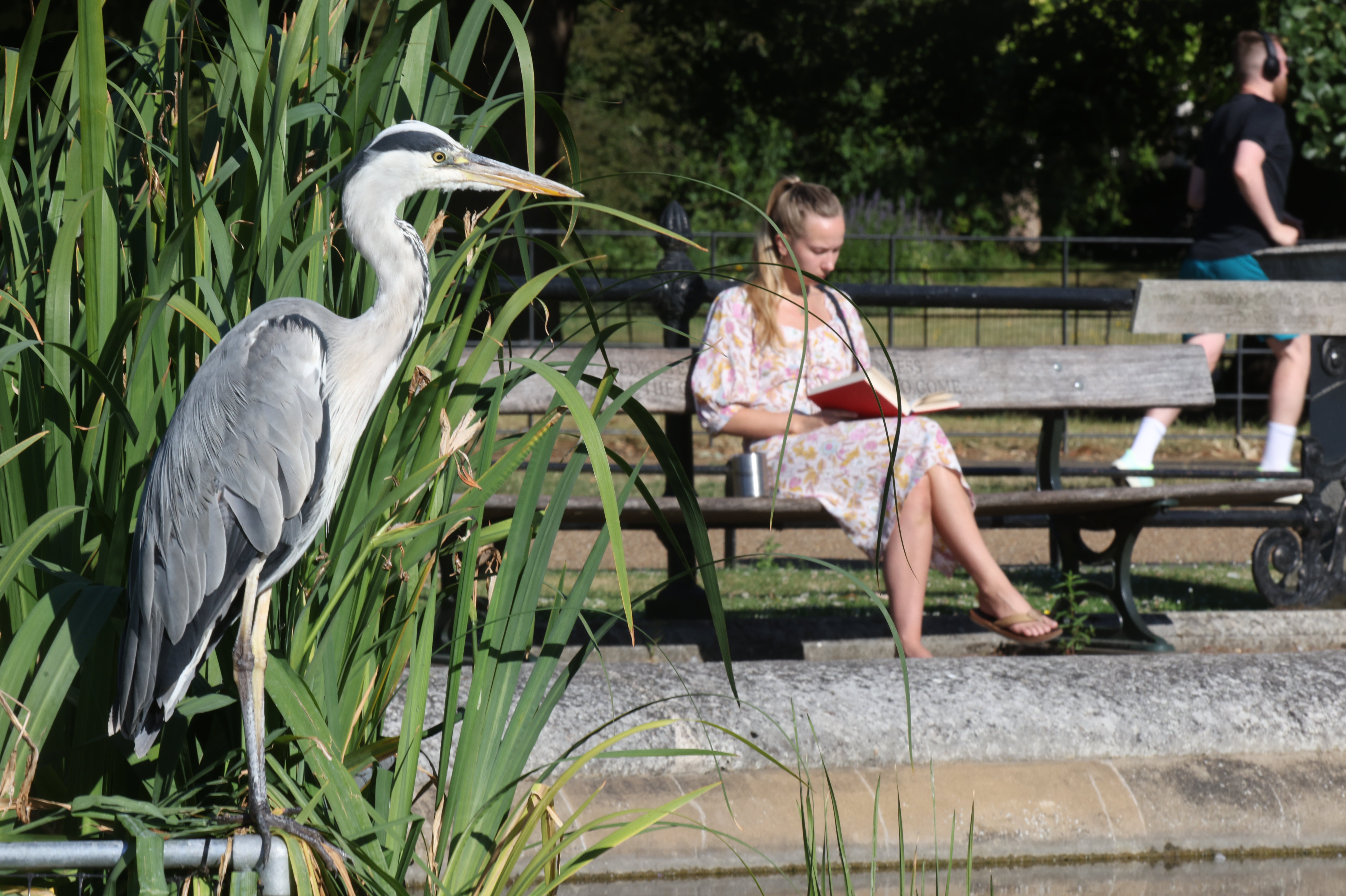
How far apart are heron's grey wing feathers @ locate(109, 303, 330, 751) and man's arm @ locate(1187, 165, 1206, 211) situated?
5766 millimetres

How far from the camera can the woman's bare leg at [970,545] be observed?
3.49 metres

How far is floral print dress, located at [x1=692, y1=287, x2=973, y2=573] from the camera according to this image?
350cm

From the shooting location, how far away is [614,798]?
8.04ft

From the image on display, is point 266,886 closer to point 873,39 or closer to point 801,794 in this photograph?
point 801,794

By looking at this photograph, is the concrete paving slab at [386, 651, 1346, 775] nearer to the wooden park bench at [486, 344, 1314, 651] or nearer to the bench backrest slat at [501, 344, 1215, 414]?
the wooden park bench at [486, 344, 1314, 651]

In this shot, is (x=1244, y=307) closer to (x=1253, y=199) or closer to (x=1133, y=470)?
(x=1133, y=470)

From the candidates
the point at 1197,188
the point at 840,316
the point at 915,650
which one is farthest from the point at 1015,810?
the point at 1197,188

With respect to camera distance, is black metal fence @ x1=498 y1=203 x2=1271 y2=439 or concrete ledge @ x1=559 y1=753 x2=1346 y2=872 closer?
concrete ledge @ x1=559 y1=753 x2=1346 y2=872

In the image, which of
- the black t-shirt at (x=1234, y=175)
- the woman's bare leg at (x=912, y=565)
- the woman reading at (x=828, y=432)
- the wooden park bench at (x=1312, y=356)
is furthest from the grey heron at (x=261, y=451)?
the black t-shirt at (x=1234, y=175)

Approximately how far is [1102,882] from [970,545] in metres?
1.14

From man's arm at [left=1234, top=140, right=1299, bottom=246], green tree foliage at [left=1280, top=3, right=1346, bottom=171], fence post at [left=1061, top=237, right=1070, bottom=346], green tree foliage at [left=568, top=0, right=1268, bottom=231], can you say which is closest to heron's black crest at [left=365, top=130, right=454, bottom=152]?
man's arm at [left=1234, top=140, right=1299, bottom=246]

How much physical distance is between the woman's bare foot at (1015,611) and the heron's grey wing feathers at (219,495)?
2.30 metres

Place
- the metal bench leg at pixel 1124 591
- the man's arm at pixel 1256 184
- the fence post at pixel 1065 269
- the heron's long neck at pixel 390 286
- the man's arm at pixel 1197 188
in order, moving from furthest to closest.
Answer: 1. the fence post at pixel 1065 269
2. the man's arm at pixel 1197 188
3. the man's arm at pixel 1256 184
4. the metal bench leg at pixel 1124 591
5. the heron's long neck at pixel 390 286

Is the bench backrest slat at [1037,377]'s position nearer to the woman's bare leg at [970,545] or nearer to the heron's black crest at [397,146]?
the woman's bare leg at [970,545]
